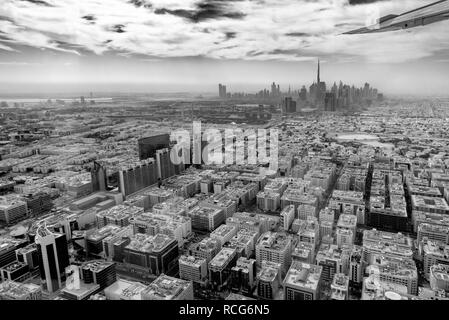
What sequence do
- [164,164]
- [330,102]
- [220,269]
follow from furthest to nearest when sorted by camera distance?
[330,102] → [164,164] → [220,269]

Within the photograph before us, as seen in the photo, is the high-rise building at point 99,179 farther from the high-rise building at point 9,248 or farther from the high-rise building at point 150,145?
the high-rise building at point 9,248

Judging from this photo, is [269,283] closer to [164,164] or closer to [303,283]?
[303,283]

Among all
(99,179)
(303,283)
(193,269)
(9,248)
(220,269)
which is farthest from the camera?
(99,179)

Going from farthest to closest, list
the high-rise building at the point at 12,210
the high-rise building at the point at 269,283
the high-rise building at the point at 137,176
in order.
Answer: the high-rise building at the point at 137,176, the high-rise building at the point at 12,210, the high-rise building at the point at 269,283

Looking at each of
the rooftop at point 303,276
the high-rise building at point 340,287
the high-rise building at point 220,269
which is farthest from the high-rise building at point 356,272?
the high-rise building at point 220,269

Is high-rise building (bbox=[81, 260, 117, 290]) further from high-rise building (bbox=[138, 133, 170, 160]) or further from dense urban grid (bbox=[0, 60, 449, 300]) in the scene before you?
high-rise building (bbox=[138, 133, 170, 160])

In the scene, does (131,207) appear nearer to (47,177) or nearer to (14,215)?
(14,215)

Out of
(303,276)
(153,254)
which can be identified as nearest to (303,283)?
(303,276)
